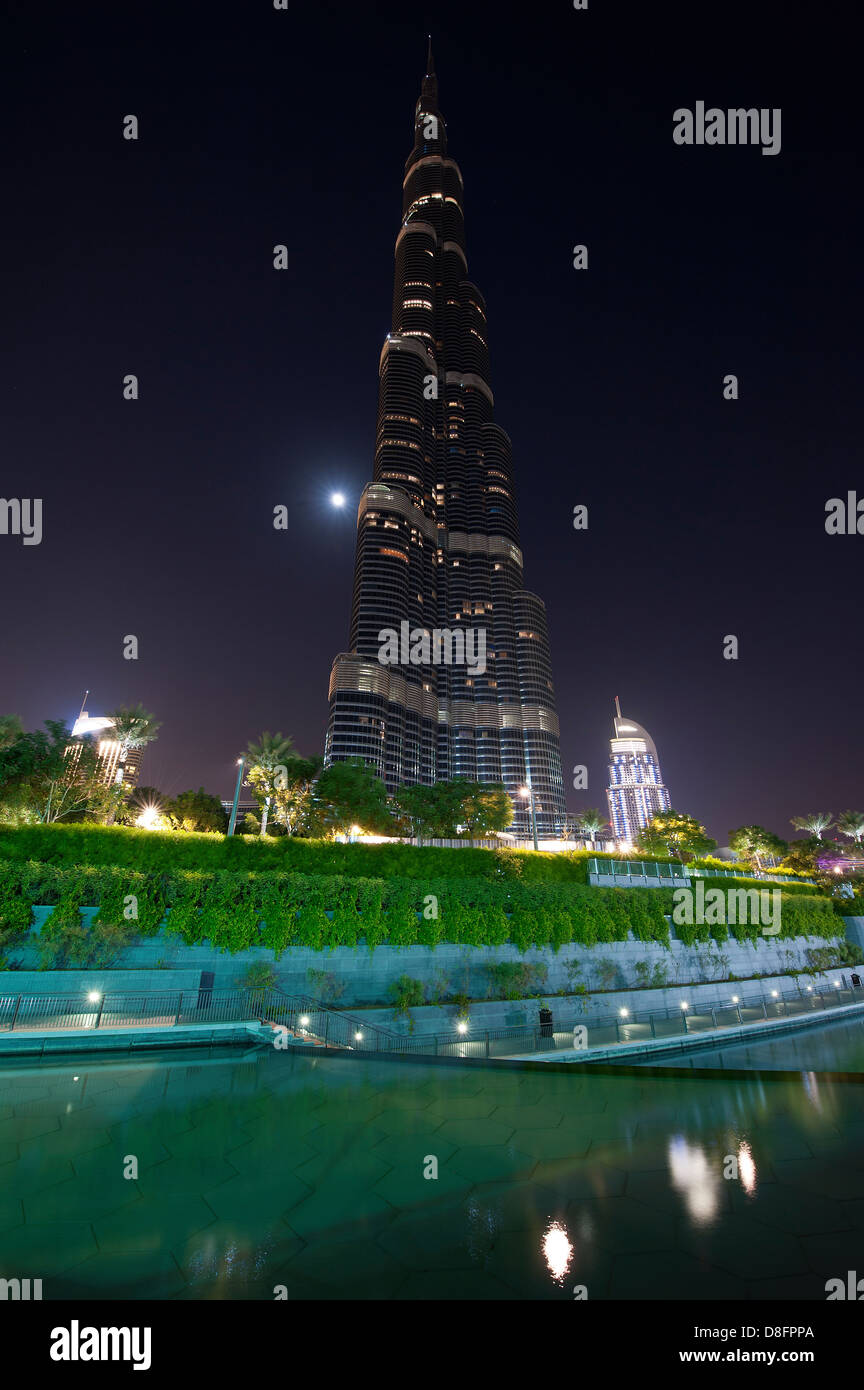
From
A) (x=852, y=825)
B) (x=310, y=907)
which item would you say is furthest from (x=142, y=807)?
(x=852, y=825)

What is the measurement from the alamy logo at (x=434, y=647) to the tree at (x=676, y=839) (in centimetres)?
8923

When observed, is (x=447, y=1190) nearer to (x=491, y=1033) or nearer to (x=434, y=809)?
(x=491, y=1033)

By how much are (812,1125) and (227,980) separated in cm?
2092

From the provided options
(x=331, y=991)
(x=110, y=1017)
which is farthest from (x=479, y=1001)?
(x=110, y=1017)

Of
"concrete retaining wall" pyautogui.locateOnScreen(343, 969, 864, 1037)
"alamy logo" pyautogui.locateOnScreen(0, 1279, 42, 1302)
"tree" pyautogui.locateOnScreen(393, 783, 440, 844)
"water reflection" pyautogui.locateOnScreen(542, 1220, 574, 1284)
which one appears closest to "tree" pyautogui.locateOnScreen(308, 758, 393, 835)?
"tree" pyautogui.locateOnScreen(393, 783, 440, 844)

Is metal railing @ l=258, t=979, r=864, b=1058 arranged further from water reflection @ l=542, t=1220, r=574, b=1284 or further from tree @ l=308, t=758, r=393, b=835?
tree @ l=308, t=758, r=393, b=835

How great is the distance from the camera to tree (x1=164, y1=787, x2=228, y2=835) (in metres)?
61.8

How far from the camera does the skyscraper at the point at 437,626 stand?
147875 mm

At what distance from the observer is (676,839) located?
219 feet

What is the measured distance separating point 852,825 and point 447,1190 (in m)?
104

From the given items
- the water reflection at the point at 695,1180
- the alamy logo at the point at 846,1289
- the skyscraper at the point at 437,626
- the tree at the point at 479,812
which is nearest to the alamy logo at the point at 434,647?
the skyscraper at the point at 437,626
